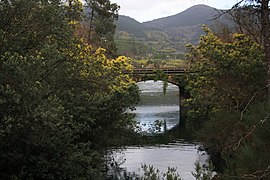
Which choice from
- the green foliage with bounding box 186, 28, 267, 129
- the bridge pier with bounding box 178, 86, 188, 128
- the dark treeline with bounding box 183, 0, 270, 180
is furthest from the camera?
the bridge pier with bounding box 178, 86, 188, 128

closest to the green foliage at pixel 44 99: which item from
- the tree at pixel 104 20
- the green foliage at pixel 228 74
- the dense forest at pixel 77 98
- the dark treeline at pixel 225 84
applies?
the dense forest at pixel 77 98

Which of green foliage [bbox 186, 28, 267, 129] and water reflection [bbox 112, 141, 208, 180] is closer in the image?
green foliage [bbox 186, 28, 267, 129]

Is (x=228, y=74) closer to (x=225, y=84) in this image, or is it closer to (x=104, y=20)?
(x=225, y=84)

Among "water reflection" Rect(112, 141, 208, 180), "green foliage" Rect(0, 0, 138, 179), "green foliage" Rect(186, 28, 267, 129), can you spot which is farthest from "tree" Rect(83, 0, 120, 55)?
"green foliage" Rect(0, 0, 138, 179)

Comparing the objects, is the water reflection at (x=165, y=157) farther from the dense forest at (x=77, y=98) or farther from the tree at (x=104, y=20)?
the tree at (x=104, y=20)

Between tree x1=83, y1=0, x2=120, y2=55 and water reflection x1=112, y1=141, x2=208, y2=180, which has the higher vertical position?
tree x1=83, y1=0, x2=120, y2=55

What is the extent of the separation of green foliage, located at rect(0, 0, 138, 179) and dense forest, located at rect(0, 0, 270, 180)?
0.9 inches

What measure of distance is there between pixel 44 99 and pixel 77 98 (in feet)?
10.3

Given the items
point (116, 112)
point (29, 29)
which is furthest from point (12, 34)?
point (116, 112)

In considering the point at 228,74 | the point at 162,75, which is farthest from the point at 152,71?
the point at 228,74

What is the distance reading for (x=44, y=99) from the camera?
892 centimetres

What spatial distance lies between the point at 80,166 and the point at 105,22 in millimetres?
28240

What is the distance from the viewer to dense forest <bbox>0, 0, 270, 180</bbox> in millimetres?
7672

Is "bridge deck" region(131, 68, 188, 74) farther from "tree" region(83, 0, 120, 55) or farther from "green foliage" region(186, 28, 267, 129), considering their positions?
"green foliage" region(186, 28, 267, 129)
